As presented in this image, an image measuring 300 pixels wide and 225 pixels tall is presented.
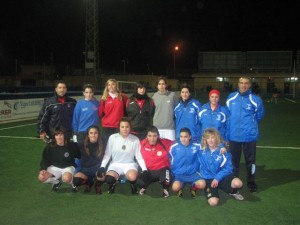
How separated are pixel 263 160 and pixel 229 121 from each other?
Answer: 9.83 feet

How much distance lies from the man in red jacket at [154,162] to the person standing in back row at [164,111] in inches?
26.1

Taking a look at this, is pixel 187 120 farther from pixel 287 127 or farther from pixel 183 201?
pixel 287 127

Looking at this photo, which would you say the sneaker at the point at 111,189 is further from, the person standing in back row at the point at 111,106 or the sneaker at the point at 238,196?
the sneaker at the point at 238,196

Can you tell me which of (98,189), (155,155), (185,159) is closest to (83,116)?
(98,189)

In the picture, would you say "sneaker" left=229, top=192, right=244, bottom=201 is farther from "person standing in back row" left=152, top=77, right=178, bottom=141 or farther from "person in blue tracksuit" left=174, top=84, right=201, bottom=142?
"person standing in back row" left=152, top=77, right=178, bottom=141

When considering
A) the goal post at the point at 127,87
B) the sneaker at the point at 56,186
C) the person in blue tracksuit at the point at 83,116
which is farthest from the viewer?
the goal post at the point at 127,87

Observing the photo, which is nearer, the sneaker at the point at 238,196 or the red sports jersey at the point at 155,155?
the sneaker at the point at 238,196

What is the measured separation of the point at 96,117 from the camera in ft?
24.3

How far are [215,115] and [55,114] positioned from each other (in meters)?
2.96

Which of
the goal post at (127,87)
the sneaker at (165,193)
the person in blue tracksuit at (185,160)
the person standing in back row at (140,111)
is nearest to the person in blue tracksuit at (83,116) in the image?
the person standing in back row at (140,111)

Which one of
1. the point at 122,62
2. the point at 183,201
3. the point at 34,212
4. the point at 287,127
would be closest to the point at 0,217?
the point at 34,212

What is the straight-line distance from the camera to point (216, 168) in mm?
6133

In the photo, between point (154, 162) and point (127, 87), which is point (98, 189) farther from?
point (127, 87)

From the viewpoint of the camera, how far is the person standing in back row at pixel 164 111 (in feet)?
24.1
